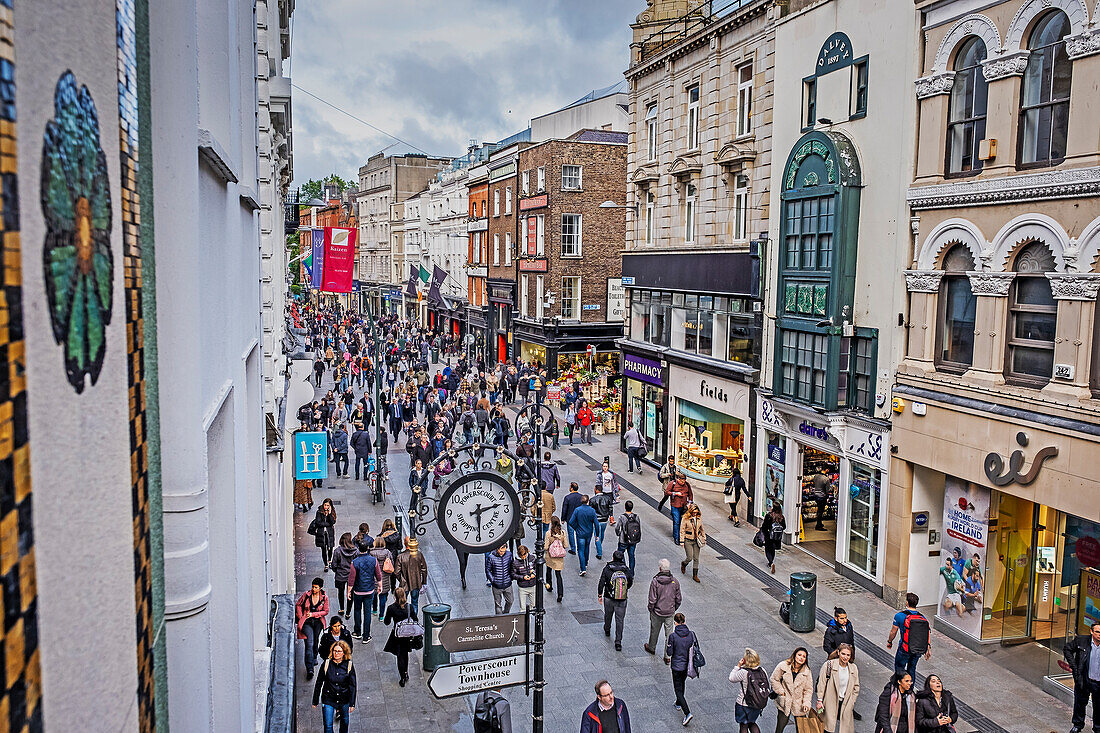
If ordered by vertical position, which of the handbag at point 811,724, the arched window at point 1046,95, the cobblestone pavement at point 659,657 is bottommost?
the cobblestone pavement at point 659,657

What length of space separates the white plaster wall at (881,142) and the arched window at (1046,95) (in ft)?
8.33

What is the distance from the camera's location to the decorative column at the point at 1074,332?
13578 millimetres

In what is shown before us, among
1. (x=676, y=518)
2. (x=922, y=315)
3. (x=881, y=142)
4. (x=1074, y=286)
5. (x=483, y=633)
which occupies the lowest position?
(x=676, y=518)

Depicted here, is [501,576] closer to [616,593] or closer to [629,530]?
[616,593]

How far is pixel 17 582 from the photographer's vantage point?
171cm

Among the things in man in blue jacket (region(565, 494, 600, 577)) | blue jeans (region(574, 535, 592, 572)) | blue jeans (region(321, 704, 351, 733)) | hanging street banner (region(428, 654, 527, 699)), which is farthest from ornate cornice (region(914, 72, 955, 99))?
blue jeans (region(321, 704, 351, 733))

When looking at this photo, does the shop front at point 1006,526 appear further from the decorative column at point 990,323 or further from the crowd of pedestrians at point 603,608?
the crowd of pedestrians at point 603,608

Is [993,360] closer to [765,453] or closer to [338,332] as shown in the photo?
[765,453]

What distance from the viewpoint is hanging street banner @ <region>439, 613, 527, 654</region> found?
888 cm

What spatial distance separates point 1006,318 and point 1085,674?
606cm

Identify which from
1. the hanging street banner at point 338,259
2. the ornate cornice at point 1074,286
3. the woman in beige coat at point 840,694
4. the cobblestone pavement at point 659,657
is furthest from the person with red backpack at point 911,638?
the hanging street banner at point 338,259

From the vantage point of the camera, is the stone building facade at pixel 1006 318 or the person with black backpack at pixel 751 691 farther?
the stone building facade at pixel 1006 318

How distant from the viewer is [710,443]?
27141mm

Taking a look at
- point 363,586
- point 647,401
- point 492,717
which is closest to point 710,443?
point 647,401
